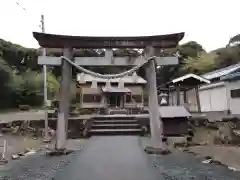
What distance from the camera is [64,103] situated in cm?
1305

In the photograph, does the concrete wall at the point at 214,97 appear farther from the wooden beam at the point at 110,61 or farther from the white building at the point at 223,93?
the wooden beam at the point at 110,61

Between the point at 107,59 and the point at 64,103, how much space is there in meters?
2.46

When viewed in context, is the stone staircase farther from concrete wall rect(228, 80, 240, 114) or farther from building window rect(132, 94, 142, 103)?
building window rect(132, 94, 142, 103)

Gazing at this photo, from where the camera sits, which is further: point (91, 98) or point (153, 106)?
point (91, 98)

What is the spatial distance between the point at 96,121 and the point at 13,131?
5.11 m

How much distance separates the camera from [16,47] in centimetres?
4322

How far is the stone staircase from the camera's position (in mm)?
19278

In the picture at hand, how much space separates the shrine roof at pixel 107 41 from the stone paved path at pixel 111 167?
13.7 feet

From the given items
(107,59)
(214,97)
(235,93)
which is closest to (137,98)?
(214,97)

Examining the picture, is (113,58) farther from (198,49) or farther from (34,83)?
(198,49)

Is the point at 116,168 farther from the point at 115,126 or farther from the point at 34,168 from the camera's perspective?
the point at 115,126

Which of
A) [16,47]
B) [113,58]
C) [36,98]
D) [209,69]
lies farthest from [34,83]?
[113,58]

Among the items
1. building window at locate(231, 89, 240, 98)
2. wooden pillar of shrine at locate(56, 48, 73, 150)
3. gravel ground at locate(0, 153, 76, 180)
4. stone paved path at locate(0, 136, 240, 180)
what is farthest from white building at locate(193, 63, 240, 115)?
gravel ground at locate(0, 153, 76, 180)

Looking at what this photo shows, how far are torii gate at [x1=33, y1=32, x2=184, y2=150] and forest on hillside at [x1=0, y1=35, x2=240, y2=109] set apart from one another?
1613 cm
